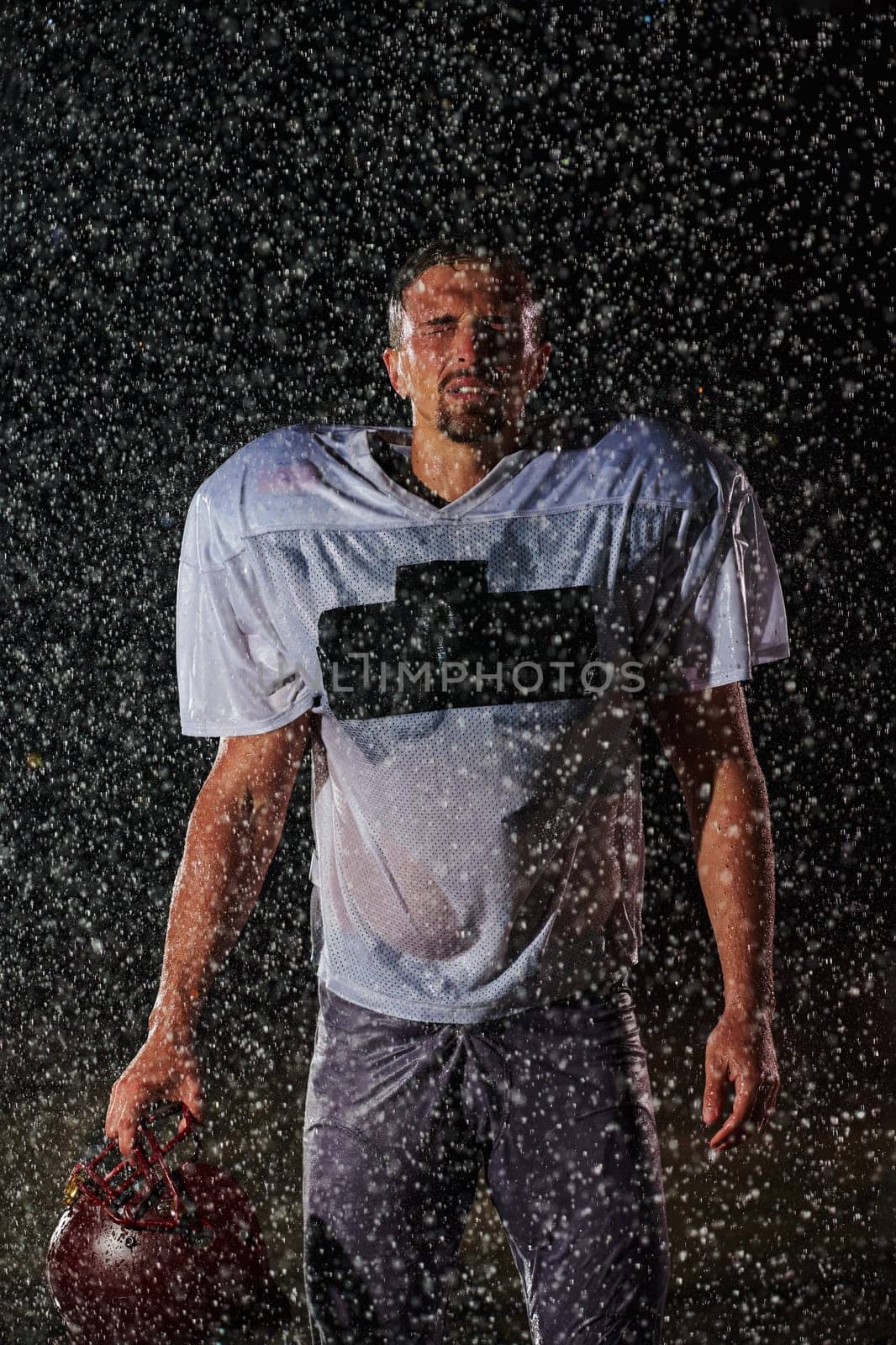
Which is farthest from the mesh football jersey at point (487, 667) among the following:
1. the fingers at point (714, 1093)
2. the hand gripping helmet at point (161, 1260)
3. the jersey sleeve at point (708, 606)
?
the hand gripping helmet at point (161, 1260)

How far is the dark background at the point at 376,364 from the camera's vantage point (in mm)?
2750

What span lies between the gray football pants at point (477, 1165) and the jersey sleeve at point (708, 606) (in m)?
0.38

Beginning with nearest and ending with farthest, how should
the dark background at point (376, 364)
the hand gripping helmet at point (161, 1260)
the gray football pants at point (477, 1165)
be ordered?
1. the gray football pants at point (477, 1165)
2. the hand gripping helmet at point (161, 1260)
3. the dark background at point (376, 364)

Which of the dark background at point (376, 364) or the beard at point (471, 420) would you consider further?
the dark background at point (376, 364)

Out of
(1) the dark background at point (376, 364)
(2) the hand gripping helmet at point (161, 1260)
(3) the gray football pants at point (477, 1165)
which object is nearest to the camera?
(3) the gray football pants at point (477, 1165)

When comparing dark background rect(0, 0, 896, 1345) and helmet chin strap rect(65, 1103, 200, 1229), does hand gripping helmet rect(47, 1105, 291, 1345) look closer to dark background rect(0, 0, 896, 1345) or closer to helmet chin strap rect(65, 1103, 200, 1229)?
helmet chin strap rect(65, 1103, 200, 1229)

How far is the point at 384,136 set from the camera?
290 cm

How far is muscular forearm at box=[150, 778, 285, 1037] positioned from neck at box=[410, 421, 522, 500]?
0.43 m

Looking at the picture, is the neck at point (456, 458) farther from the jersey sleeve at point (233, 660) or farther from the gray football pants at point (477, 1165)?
the gray football pants at point (477, 1165)

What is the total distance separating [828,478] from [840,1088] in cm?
177

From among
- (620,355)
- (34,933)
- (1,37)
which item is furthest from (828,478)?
(34,933)

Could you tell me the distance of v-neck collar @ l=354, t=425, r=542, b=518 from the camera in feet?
4.74

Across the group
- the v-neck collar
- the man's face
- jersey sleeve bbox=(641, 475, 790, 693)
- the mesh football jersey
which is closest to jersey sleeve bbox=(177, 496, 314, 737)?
the mesh football jersey

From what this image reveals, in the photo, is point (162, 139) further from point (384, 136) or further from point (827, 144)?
A: point (827, 144)
